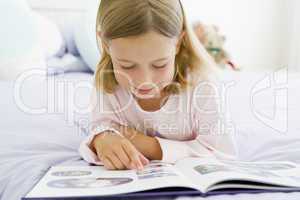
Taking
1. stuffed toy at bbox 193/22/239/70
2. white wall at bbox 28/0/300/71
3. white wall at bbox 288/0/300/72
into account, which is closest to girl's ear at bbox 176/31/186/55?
stuffed toy at bbox 193/22/239/70

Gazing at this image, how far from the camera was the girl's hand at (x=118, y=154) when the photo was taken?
66 cm

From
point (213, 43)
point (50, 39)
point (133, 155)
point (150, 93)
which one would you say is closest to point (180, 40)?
point (150, 93)

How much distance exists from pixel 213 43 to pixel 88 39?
0.94 m

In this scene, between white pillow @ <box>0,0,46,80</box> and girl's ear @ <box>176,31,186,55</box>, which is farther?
white pillow @ <box>0,0,46,80</box>

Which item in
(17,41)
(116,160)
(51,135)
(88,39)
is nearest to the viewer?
(116,160)

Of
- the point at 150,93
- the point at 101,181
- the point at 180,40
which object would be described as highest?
the point at 180,40

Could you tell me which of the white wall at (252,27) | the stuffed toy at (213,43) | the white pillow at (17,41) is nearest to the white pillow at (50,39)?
the white pillow at (17,41)

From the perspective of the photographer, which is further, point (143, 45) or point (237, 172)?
point (143, 45)

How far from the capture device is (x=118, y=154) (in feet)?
2.25

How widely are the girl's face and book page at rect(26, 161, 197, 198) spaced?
164mm

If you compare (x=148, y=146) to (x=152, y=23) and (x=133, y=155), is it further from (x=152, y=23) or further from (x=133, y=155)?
(x=152, y=23)

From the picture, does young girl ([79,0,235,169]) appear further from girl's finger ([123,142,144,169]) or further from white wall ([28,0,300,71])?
white wall ([28,0,300,71])

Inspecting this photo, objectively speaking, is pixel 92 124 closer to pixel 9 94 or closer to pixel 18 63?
pixel 9 94

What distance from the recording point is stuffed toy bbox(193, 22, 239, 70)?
2.52 metres
